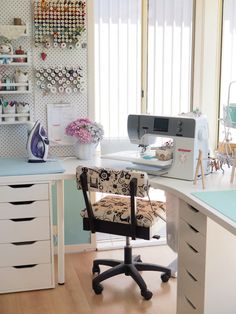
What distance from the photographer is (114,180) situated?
265 centimetres

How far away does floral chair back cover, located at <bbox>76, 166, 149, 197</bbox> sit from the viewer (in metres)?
2.61

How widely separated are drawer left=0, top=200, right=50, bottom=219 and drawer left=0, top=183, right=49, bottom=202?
0.11 feet

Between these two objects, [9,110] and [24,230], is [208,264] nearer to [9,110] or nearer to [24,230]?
[24,230]

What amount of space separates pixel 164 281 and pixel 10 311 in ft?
3.31

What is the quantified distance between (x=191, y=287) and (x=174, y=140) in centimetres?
86

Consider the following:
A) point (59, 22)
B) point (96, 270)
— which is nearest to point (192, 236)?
point (96, 270)

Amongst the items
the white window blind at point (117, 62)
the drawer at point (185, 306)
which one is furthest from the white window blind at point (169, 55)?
the drawer at point (185, 306)

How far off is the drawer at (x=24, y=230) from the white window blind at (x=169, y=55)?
4.37 feet

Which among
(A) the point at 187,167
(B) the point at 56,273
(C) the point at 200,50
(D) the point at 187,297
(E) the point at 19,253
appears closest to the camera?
(D) the point at 187,297

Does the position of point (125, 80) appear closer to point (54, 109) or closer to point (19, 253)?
point (54, 109)

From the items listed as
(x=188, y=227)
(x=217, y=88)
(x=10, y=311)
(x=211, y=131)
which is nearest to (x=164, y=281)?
(x=188, y=227)

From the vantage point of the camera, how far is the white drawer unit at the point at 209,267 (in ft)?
7.49

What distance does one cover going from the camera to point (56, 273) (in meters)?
3.30

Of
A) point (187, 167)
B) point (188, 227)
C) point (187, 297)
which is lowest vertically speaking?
point (187, 297)
